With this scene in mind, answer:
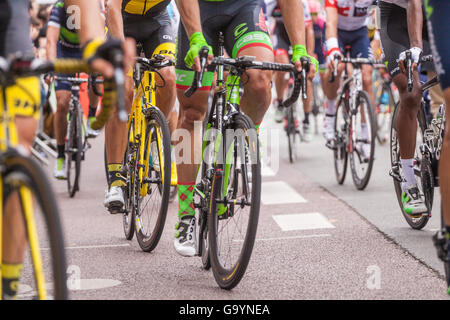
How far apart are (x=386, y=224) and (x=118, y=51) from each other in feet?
12.7

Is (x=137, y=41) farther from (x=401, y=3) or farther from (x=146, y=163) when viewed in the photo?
(x=401, y=3)

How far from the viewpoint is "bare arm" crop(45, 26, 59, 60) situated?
8141mm

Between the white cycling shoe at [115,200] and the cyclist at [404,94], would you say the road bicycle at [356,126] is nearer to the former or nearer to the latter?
the cyclist at [404,94]

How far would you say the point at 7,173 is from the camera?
102 inches

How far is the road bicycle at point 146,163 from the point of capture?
486cm

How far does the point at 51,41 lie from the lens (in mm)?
8164

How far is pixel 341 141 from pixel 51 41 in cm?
320

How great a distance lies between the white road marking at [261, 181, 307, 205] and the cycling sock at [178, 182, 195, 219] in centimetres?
265

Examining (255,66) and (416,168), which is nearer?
(255,66)

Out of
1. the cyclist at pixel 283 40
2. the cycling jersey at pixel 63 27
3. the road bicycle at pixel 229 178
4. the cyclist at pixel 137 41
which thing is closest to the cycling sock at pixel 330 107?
the cyclist at pixel 283 40

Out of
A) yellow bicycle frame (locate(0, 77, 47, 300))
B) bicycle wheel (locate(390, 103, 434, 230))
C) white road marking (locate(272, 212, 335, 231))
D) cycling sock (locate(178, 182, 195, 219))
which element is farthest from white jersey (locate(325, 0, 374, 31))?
yellow bicycle frame (locate(0, 77, 47, 300))

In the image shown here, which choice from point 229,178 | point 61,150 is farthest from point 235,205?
point 61,150

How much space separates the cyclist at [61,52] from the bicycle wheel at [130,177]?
9.79 feet
